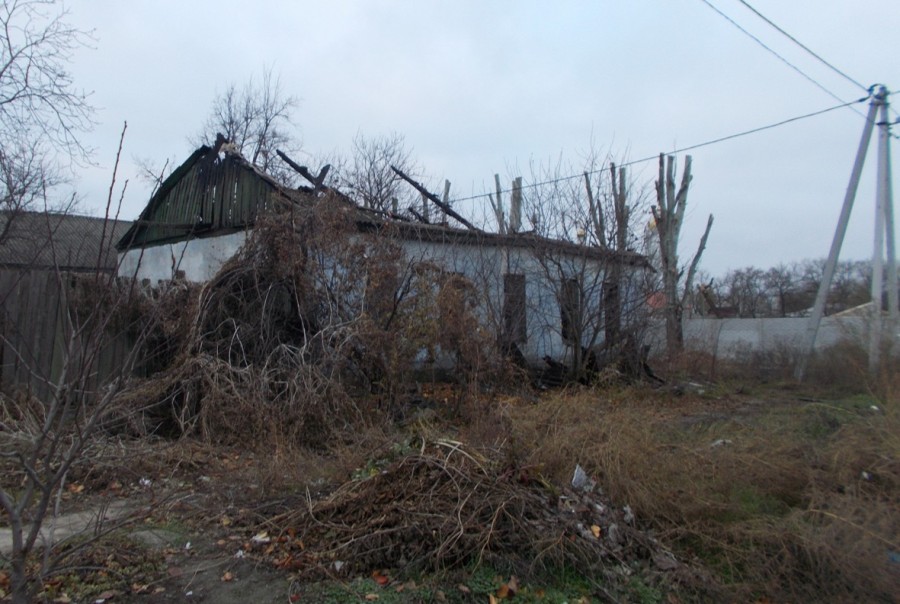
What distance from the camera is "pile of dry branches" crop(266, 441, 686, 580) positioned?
166 inches

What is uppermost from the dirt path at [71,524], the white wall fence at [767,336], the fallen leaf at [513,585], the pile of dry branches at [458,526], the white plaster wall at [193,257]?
the white plaster wall at [193,257]

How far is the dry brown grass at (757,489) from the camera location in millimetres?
4363

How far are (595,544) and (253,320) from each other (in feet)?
19.7

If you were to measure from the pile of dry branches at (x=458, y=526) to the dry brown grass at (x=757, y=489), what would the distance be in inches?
15.1

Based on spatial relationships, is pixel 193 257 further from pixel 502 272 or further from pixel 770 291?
pixel 770 291

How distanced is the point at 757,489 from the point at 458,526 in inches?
108

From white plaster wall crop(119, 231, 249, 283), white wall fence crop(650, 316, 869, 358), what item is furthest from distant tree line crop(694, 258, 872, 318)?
white plaster wall crop(119, 231, 249, 283)

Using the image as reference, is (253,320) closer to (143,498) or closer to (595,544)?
(143,498)

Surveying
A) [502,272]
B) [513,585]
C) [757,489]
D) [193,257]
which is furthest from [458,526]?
[193,257]

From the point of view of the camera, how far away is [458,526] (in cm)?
428

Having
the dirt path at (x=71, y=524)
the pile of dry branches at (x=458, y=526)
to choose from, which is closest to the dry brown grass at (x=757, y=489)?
the pile of dry branches at (x=458, y=526)

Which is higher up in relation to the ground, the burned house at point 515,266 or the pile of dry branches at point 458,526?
the burned house at point 515,266

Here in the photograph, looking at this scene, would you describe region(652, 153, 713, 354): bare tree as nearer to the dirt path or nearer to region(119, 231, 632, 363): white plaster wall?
region(119, 231, 632, 363): white plaster wall

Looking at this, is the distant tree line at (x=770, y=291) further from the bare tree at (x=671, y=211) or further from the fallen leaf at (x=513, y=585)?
the fallen leaf at (x=513, y=585)
